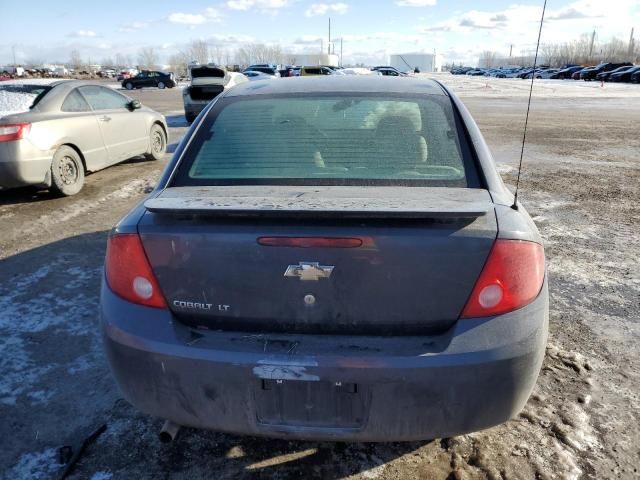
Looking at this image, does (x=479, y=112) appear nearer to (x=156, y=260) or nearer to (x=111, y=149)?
(x=111, y=149)

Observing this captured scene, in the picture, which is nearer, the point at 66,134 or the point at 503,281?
the point at 503,281

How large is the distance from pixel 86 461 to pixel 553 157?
32.8ft

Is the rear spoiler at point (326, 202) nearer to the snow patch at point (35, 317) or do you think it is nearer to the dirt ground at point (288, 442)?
the dirt ground at point (288, 442)

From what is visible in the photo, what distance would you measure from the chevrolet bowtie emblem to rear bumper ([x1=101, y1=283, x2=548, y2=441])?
245mm

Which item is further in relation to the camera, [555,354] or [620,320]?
[620,320]

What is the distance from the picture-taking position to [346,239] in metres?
1.75

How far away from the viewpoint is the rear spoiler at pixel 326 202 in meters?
1.75

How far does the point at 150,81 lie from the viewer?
41906 millimetres

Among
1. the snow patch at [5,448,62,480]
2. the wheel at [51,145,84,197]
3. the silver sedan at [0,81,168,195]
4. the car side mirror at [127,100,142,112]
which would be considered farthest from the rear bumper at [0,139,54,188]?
the snow patch at [5,448,62,480]

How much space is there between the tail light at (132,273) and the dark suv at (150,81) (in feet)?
143

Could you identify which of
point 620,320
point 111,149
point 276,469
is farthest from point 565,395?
point 111,149

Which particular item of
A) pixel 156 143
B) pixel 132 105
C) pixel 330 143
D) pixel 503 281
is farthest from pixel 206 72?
pixel 503 281

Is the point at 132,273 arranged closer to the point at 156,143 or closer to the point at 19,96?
the point at 19,96

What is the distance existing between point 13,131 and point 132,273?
17.5ft
